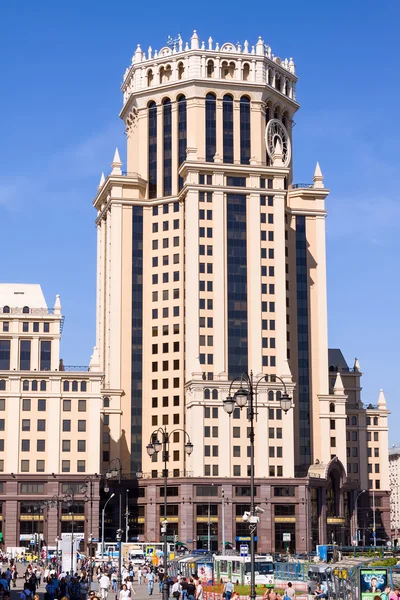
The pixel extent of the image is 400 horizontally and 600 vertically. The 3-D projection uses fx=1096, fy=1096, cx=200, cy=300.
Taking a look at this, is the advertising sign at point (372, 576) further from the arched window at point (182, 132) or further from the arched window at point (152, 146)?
the arched window at point (152, 146)

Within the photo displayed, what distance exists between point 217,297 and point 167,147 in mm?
27308

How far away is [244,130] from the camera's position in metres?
166

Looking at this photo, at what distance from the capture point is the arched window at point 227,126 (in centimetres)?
16489

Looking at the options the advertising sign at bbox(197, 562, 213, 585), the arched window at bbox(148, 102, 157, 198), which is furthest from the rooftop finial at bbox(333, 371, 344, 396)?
the advertising sign at bbox(197, 562, 213, 585)

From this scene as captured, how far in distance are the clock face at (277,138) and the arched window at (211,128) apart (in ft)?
27.9

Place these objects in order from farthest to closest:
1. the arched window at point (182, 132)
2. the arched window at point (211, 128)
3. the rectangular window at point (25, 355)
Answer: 1. the arched window at point (182, 132)
2. the arched window at point (211, 128)
3. the rectangular window at point (25, 355)

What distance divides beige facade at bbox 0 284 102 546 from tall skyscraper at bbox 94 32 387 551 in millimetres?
9649

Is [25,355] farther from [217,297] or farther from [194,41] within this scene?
[194,41]

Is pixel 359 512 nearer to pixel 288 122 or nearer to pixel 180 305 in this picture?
pixel 180 305

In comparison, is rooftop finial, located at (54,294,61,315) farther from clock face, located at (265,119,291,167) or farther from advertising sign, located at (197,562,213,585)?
advertising sign, located at (197,562,213,585)

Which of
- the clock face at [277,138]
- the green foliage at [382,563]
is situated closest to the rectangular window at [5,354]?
the clock face at [277,138]

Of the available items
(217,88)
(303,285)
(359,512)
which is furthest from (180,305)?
(359,512)

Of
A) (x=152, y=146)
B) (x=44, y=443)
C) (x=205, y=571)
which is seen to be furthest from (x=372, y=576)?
(x=152, y=146)

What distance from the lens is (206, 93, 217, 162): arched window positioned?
165 metres
